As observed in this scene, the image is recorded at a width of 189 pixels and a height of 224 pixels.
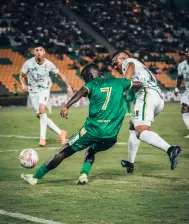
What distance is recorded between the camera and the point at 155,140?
9.62 m

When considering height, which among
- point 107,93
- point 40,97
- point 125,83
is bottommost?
point 40,97

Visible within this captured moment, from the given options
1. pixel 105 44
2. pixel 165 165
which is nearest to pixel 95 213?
pixel 165 165

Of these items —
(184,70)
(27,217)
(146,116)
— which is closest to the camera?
(27,217)

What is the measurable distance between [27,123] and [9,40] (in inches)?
740

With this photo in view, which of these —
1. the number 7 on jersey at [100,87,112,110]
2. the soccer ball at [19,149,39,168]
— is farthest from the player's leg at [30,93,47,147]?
the number 7 on jersey at [100,87,112,110]

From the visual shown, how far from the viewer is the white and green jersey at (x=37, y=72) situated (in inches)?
619

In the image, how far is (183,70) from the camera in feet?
55.8

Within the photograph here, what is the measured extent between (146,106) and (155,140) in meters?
0.80

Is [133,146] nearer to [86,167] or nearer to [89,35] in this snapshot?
[86,167]

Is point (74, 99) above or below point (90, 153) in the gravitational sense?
above

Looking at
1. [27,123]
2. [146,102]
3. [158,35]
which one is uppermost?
[158,35]

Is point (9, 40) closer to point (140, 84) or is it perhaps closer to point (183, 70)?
point (183, 70)

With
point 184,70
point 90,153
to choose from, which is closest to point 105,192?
point 90,153

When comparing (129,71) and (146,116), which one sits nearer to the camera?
(129,71)
